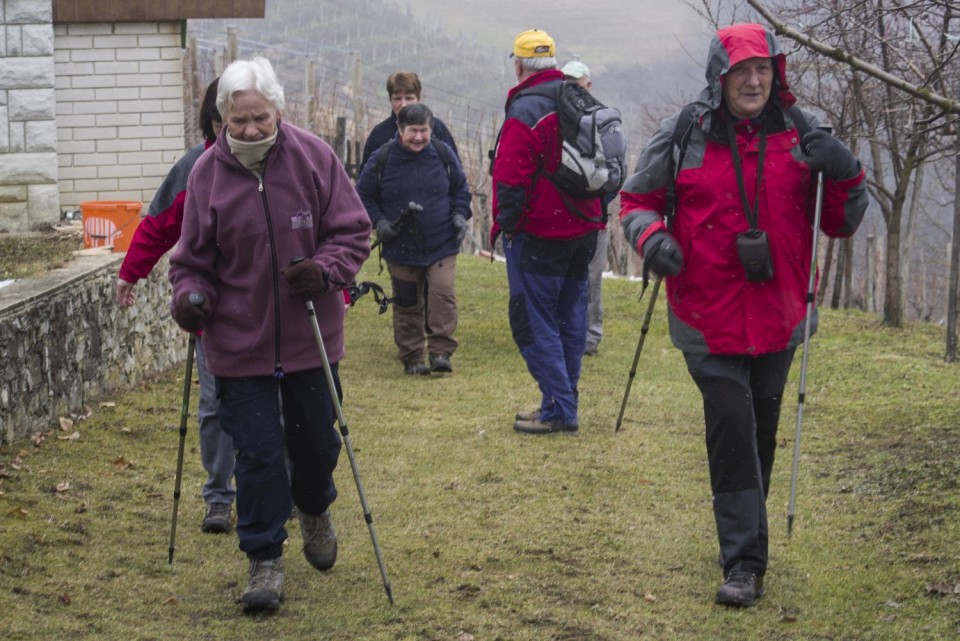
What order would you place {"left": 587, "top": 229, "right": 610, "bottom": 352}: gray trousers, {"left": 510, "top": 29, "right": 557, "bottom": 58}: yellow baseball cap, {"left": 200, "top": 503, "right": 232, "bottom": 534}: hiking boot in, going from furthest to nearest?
1. {"left": 587, "top": 229, "right": 610, "bottom": 352}: gray trousers
2. {"left": 510, "top": 29, "right": 557, "bottom": 58}: yellow baseball cap
3. {"left": 200, "top": 503, "right": 232, "bottom": 534}: hiking boot

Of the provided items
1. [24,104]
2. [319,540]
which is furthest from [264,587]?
[24,104]

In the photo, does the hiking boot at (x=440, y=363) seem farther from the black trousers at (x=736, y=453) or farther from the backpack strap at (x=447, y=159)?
the black trousers at (x=736, y=453)

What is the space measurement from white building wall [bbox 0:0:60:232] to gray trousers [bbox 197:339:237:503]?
255 inches

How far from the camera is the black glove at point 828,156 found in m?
5.07

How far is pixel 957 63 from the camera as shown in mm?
12305

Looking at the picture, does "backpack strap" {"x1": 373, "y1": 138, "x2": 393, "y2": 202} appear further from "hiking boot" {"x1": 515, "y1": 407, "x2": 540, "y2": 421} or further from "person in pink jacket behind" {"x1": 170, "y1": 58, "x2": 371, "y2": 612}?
"person in pink jacket behind" {"x1": 170, "y1": 58, "x2": 371, "y2": 612}

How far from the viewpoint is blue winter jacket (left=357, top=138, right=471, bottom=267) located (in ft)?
33.2

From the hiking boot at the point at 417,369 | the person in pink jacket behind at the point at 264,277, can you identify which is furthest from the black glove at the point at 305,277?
the hiking boot at the point at 417,369

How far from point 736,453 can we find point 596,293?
5964 mm

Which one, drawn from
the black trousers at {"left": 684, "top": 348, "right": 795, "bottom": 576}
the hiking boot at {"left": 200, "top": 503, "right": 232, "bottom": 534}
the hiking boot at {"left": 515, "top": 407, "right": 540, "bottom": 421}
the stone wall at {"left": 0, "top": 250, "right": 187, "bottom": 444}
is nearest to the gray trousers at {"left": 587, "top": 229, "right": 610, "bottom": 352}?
the hiking boot at {"left": 515, "top": 407, "right": 540, "bottom": 421}

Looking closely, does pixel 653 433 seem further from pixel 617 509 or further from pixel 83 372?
pixel 83 372

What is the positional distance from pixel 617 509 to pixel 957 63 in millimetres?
7442

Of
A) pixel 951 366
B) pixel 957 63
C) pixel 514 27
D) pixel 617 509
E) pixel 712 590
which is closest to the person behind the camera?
pixel 712 590

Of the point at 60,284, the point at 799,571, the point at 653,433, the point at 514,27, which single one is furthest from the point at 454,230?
the point at 514,27
